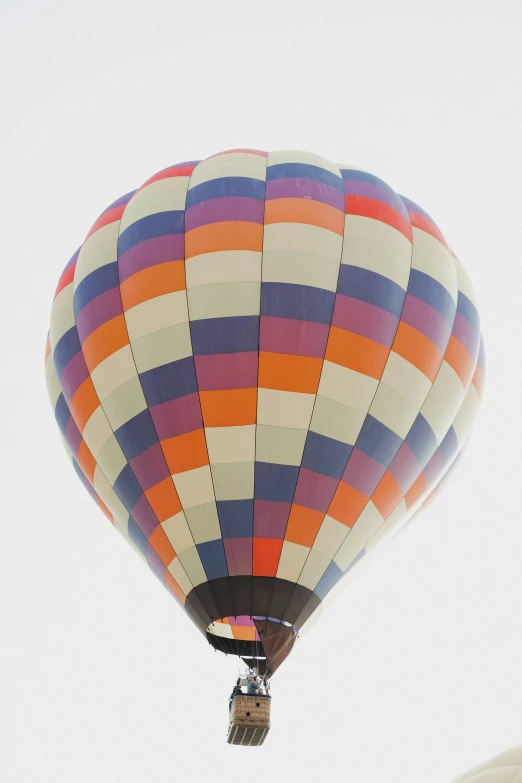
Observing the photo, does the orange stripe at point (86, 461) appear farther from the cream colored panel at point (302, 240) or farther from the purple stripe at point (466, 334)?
the purple stripe at point (466, 334)

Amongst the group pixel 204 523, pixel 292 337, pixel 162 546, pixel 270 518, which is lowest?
pixel 162 546

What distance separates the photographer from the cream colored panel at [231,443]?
7.52 m

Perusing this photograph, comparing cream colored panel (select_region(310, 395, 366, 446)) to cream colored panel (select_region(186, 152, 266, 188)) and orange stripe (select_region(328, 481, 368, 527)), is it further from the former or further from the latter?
cream colored panel (select_region(186, 152, 266, 188))

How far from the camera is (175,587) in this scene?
7.70 m

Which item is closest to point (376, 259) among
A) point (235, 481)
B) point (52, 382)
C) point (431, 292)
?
point (431, 292)

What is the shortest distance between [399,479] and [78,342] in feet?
9.92

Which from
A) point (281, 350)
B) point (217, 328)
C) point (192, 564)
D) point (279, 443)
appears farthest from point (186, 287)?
point (192, 564)

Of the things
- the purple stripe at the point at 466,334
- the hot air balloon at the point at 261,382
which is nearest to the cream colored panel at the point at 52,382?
the hot air balloon at the point at 261,382

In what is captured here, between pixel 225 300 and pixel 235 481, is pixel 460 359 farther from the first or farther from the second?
pixel 235 481

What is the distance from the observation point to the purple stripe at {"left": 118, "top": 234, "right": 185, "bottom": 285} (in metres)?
8.20

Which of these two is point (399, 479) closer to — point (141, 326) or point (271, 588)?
point (271, 588)

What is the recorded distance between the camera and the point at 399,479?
805cm

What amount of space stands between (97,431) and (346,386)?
2.16 meters

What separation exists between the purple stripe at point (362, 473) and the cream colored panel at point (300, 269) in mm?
1396
